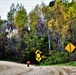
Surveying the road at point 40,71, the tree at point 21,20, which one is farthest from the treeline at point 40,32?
the road at point 40,71

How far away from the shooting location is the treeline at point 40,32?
48406 millimetres

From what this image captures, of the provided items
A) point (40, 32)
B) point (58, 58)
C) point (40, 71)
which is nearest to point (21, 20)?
point (40, 32)

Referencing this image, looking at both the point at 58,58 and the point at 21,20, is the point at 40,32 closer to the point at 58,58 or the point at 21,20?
the point at 21,20

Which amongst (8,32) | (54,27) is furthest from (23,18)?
(54,27)

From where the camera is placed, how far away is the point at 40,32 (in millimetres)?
59656

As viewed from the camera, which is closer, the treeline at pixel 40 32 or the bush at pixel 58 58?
the bush at pixel 58 58

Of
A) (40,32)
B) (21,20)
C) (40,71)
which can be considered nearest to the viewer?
(40,71)

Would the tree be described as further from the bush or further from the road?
the road

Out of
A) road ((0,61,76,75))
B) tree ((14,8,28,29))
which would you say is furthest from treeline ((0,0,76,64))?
road ((0,61,76,75))

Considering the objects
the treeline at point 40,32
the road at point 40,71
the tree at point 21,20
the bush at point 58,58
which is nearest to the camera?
the road at point 40,71

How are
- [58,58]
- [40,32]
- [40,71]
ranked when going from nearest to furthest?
[40,71]
[58,58]
[40,32]

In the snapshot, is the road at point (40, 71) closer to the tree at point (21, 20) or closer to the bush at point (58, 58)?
the bush at point (58, 58)

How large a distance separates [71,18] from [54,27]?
3308 mm

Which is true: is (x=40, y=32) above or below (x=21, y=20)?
below
